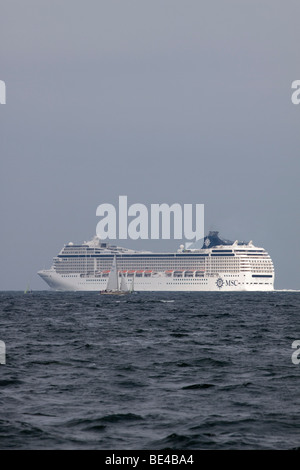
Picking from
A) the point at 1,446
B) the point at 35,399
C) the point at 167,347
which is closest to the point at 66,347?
the point at 167,347

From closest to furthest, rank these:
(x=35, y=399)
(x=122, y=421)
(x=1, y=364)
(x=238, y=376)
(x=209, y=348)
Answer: (x=122, y=421), (x=35, y=399), (x=238, y=376), (x=1, y=364), (x=209, y=348)

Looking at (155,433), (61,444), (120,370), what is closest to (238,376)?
(120,370)

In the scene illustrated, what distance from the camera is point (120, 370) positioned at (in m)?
31.6

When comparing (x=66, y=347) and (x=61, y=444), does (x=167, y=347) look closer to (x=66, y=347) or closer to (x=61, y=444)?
(x=66, y=347)

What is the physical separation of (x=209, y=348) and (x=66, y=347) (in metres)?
6.87

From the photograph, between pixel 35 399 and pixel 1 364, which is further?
pixel 1 364

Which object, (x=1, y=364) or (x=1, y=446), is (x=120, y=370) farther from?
(x=1, y=446)
